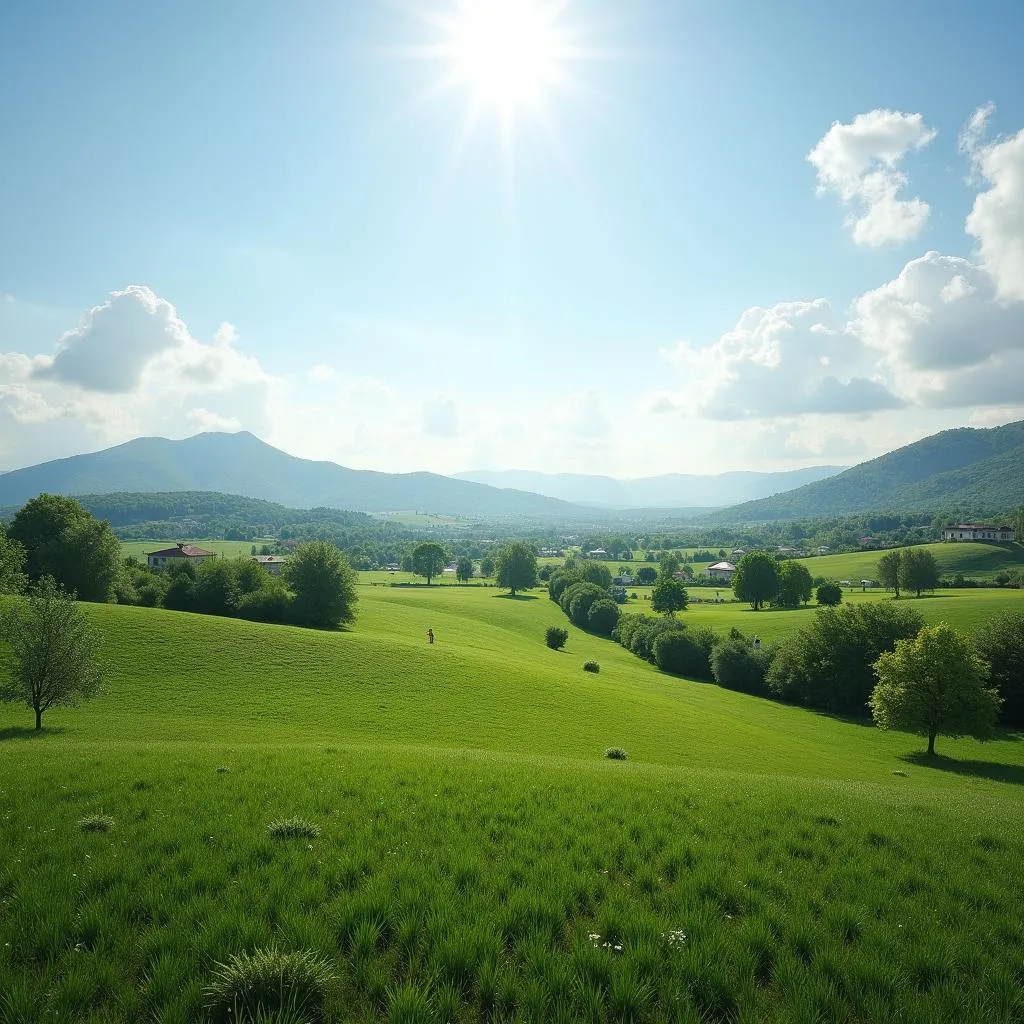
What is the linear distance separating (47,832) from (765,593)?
406ft

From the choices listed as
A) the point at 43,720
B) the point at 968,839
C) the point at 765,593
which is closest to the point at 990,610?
the point at 765,593

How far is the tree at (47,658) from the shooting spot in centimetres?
2834

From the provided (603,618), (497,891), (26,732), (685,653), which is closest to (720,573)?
(603,618)

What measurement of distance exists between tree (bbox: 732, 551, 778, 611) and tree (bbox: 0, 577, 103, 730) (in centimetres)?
11338

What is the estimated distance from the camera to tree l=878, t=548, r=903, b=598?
10981 centimetres

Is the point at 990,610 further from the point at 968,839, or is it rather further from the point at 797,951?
the point at 797,951

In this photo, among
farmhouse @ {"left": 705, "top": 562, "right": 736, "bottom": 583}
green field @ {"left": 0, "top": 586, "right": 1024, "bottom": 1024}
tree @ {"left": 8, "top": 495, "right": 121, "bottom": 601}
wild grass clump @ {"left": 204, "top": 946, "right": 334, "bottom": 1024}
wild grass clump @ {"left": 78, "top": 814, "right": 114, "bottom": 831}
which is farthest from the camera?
farmhouse @ {"left": 705, "top": 562, "right": 736, "bottom": 583}

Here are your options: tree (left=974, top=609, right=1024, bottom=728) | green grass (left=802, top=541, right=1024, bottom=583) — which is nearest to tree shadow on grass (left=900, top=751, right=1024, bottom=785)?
tree (left=974, top=609, right=1024, bottom=728)

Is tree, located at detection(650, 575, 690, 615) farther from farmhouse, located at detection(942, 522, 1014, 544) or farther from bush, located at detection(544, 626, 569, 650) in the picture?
farmhouse, located at detection(942, 522, 1014, 544)

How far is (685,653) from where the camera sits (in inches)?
3024

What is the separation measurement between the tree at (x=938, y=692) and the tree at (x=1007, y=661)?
13.0m

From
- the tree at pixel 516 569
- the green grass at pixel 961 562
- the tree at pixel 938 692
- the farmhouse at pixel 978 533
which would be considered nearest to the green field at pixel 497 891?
the tree at pixel 938 692

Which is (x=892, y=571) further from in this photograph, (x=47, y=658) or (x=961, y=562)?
(x=47, y=658)

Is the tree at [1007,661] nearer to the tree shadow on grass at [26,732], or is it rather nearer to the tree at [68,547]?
the tree shadow on grass at [26,732]
